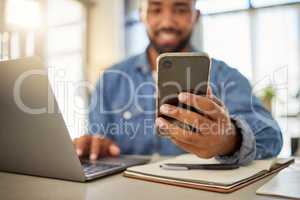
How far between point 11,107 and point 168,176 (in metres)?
0.30

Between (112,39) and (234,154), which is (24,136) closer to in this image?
(234,154)

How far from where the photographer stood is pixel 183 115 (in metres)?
0.51

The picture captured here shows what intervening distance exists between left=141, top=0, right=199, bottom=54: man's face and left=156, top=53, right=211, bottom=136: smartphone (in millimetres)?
879

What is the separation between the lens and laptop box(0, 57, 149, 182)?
44cm

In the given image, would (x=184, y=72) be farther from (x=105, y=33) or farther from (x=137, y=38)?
(x=105, y=33)

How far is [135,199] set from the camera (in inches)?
15.0

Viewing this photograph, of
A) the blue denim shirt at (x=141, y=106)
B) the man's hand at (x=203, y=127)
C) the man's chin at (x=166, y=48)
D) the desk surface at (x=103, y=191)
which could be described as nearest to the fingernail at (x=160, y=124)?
the man's hand at (x=203, y=127)

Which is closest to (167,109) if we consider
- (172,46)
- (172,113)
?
(172,113)

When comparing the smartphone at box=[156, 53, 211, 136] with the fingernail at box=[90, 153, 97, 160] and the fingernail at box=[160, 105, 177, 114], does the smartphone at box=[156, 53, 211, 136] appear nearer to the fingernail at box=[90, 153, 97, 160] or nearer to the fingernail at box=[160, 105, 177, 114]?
the fingernail at box=[160, 105, 177, 114]

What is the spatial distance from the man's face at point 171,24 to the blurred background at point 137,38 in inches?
5.9

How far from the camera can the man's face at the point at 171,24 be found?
1390 mm

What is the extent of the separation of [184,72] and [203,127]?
4.2 inches

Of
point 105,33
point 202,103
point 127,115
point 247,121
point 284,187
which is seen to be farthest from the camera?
point 105,33

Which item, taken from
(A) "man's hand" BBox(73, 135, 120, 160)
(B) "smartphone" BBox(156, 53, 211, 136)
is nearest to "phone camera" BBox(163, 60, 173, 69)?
(B) "smartphone" BBox(156, 53, 211, 136)
